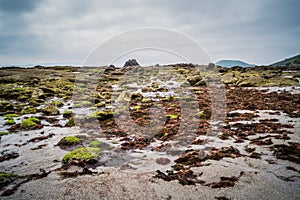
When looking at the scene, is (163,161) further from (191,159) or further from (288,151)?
(288,151)

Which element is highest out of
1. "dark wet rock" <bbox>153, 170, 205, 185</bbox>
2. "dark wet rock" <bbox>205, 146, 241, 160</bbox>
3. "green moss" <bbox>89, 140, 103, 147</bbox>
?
"dark wet rock" <bbox>205, 146, 241, 160</bbox>

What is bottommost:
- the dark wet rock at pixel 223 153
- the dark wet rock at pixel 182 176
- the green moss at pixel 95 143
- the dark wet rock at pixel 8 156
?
the dark wet rock at pixel 8 156

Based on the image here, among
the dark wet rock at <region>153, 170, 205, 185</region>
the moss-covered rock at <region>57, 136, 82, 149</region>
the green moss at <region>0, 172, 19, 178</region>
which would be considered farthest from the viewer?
the moss-covered rock at <region>57, 136, 82, 149</region>

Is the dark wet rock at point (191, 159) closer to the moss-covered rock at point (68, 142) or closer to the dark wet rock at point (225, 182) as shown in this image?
the dark wet rock at point (225, 182)

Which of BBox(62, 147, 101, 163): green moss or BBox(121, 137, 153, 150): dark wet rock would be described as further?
BBox(121, 137, 153, 150): dark wet rock

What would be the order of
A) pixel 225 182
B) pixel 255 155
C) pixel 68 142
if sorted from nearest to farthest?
pixel 225 182
pixel 255 155
pixel 68 142

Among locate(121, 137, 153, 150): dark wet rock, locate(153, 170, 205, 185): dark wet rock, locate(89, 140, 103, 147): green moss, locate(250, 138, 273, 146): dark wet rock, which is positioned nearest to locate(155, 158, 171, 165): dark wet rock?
locate(153, 170, 205, 185): dark wet rock

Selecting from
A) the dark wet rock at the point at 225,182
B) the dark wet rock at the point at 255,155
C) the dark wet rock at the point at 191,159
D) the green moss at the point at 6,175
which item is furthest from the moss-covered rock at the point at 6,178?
the dark wet rock at the point at 255,155

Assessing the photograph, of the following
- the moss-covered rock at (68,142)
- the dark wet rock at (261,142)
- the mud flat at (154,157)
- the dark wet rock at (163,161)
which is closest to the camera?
the mud flat at (154,157)

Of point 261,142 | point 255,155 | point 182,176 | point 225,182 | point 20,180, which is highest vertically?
point 261,142

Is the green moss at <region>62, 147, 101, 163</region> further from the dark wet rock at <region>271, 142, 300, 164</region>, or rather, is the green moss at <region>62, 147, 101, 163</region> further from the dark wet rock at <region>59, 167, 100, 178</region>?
the dark wet rock at <region>271, 142, 300, 164</region>

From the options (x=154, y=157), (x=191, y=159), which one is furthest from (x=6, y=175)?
(x=191, y=159)

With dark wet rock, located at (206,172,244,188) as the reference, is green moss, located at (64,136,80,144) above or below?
below

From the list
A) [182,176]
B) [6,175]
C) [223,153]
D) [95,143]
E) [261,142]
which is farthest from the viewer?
[95,143]
